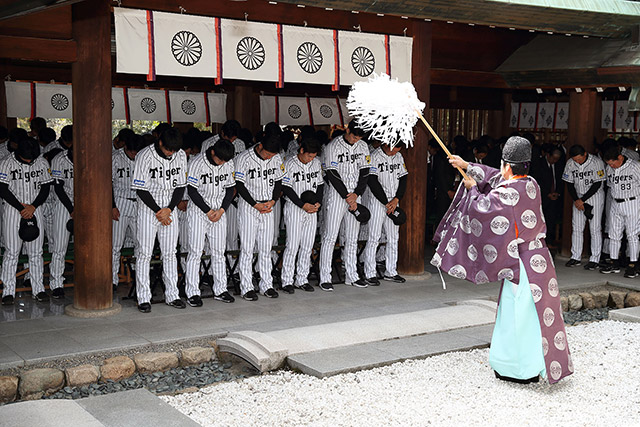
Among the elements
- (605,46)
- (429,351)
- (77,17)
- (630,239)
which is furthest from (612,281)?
(77,17)

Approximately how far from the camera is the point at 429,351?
Result: 24.3 ft

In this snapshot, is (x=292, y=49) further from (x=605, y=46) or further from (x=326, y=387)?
(x=605, y=46)

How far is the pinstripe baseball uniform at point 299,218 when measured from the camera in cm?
1006

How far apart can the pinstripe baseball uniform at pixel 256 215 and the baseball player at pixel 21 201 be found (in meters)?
2.56

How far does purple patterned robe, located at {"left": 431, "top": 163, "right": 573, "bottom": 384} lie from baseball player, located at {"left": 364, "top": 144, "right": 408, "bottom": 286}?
404cm

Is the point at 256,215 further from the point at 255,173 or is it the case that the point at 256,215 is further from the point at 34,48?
the point at 34,48

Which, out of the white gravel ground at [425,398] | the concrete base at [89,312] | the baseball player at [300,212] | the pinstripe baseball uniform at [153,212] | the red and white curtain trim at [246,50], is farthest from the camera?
the baseball player at [300,212]

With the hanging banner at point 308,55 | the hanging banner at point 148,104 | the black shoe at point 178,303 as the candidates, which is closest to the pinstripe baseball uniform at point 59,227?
the black shoe at point 178,303

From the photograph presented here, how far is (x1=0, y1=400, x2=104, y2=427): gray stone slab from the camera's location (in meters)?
5.05

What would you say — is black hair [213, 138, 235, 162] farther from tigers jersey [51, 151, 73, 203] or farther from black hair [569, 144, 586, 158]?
black hair [569, 144, 586, 158]

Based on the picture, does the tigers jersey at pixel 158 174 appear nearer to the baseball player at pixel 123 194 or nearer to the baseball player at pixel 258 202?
the baseball player at pixel 258 202

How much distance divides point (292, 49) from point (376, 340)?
3831 mm

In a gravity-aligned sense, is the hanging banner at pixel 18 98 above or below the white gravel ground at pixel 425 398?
above

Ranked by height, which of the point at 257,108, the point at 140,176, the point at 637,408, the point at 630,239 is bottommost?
the point at 637,408
